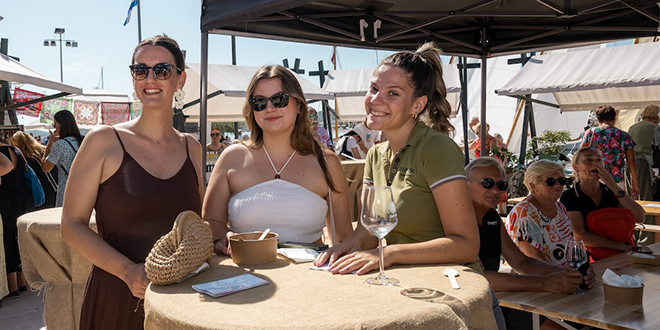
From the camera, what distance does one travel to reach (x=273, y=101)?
243cm

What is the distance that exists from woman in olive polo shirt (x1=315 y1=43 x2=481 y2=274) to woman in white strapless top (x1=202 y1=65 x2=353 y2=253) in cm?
25

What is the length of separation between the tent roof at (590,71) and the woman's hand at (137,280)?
728 cm

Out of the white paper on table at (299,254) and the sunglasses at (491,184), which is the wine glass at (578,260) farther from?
the white paper on table at (299,254)

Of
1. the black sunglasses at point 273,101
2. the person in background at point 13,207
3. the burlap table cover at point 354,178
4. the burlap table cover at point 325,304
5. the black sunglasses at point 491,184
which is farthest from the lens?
the burlap table cover at point 354,178

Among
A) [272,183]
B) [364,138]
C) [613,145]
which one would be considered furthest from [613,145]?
[272,183]

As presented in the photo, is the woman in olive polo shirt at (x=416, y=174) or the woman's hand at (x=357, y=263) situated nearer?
the woman's hand at (x=357, y=263)

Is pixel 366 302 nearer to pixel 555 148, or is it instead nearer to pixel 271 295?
pixel 271 295

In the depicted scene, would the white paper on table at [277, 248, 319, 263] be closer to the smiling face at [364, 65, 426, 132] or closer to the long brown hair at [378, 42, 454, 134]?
the smiling face at [364, 65, 426, 132]

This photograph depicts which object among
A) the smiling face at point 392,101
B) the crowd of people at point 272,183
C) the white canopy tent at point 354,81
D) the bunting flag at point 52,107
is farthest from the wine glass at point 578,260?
the bunting flag at point 52,107

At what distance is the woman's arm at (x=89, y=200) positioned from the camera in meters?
1.90

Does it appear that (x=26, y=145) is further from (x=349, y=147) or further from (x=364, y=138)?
(x=364, y=138)

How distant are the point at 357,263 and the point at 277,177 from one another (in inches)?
31.7

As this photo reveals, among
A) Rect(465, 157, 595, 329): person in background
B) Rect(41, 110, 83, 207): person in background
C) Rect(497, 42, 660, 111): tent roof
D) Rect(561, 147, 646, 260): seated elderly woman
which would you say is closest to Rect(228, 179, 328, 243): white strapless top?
Rect(465, 157, 595, 329): person in background

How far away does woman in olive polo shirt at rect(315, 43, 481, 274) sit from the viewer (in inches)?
70.9
